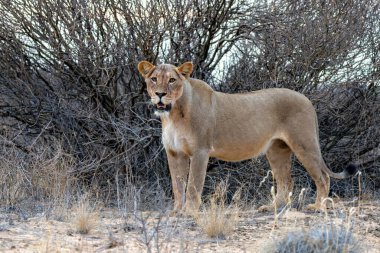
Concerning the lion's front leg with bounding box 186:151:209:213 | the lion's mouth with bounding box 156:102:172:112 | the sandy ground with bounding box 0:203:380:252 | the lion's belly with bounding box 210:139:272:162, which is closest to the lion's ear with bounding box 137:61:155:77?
the lion's mouth with bounding box 156:102:172:112

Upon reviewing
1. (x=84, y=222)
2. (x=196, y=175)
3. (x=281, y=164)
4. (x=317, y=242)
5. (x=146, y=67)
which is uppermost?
(x=146, y=67)

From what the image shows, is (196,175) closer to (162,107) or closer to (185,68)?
(162,107)

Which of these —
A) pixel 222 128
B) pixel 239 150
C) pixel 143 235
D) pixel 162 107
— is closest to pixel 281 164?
pixel 239 150

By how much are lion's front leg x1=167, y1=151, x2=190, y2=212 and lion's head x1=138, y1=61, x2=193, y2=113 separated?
0.56 m

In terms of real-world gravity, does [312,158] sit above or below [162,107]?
below

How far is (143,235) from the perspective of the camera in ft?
15.6

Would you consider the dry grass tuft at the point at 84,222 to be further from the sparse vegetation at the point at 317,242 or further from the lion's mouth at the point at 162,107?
the sparse vegetation at the point at 317,242

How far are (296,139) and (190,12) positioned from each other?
209cm

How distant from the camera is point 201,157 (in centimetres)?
638

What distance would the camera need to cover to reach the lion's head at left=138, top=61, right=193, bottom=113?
614 centimetres

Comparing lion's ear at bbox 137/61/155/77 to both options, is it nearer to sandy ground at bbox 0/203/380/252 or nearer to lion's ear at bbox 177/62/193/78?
lion's ear at bbox 177/62/193/78

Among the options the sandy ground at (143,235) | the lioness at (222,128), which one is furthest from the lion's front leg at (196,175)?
the sandy ground at (143,235)

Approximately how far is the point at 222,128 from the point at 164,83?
897 mm

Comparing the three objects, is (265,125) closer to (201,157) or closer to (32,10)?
(201,157)
